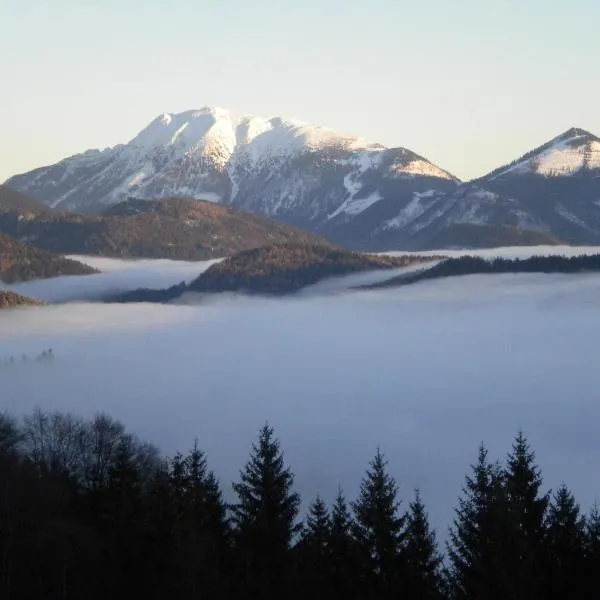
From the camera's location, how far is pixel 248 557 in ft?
145

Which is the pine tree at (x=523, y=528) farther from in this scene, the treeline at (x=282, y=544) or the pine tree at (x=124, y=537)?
the pine tree at (x=124, y=537)

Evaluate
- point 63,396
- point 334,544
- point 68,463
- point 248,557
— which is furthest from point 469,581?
point 63,396

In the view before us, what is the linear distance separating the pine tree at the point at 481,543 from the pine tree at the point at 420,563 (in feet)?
2.48

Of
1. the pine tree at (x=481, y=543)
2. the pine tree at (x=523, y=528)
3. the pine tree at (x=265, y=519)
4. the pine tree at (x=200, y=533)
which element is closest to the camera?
the pine tree at (x=523, y=528)

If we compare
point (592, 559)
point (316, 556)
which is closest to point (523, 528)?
point (592, 559)

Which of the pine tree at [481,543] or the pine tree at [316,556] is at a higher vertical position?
the pine tree at [481,543]

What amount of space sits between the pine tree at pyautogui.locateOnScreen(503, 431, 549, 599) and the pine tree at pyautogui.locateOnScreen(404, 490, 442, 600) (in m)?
3.24

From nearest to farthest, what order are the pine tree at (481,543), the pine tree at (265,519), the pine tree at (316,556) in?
1. the pine tree at (481,543)
2. the pine tree at (316,556)
3. the pine tree at (265,519)

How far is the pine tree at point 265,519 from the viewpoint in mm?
43812

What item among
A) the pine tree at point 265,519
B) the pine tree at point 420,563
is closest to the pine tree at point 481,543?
the pine tree at point 420,563

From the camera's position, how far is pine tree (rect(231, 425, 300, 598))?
144 ft

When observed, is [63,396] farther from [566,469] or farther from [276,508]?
[276,508]

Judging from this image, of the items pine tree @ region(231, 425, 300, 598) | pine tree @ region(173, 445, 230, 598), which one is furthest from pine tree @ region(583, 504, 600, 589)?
pine tree @ region(173, 445, 230, 598)

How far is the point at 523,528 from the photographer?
41750mm
